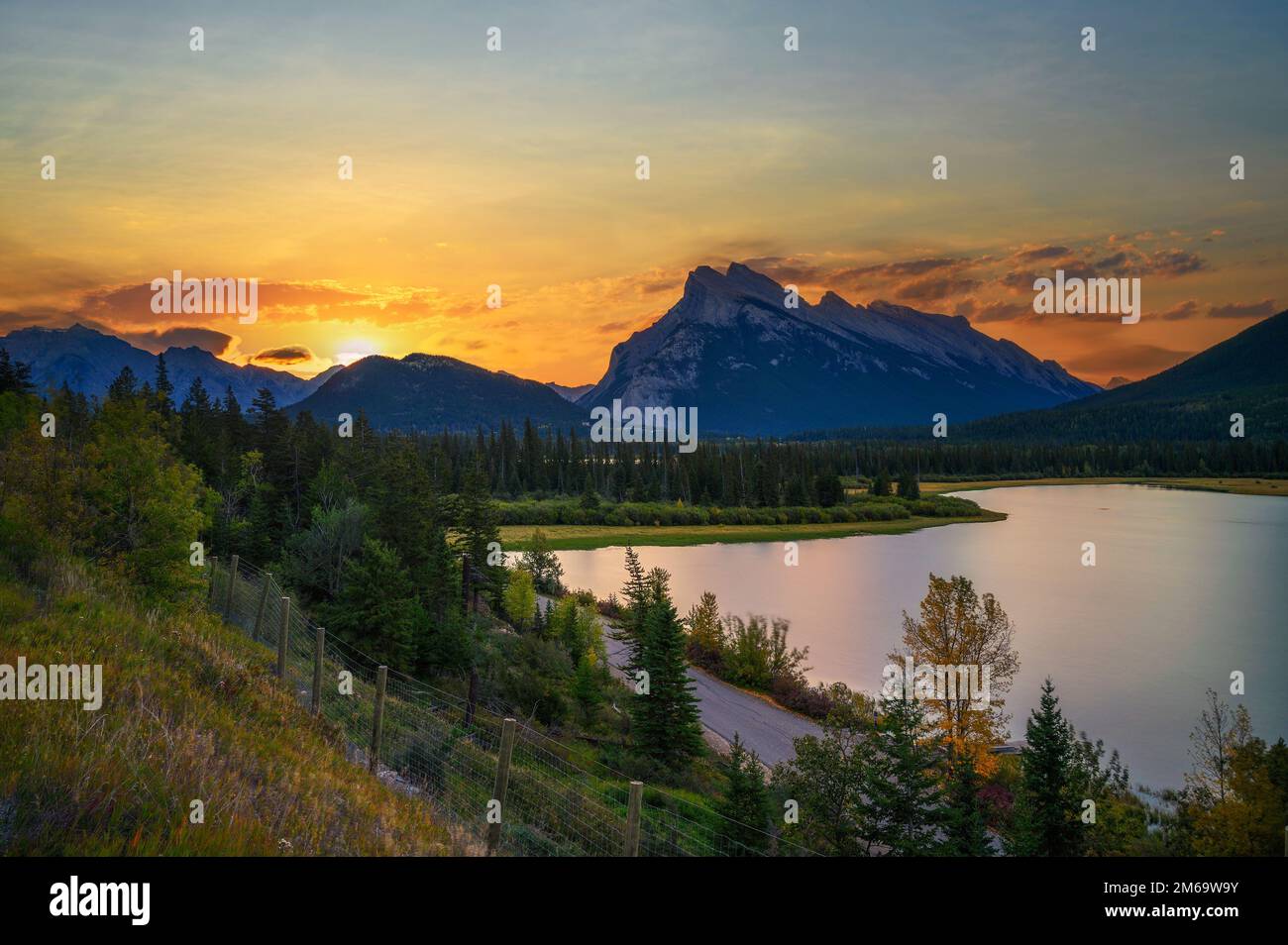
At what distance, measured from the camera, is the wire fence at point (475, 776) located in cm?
1062

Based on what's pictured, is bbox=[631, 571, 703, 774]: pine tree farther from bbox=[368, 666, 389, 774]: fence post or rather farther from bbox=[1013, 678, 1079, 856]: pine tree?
bbox=[368, 666, 389, 774]: fence post

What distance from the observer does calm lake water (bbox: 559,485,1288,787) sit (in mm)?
36000

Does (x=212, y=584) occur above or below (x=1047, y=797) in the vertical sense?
above

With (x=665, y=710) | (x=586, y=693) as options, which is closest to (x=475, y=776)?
(x=665, y=710)

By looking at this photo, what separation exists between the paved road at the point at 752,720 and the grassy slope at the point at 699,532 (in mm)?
54629

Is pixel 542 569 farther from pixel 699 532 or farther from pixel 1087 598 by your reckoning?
pixel 699 532

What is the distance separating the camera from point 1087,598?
191 ft

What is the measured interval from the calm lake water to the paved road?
4.80 metres

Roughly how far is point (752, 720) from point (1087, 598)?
36934 millimetres

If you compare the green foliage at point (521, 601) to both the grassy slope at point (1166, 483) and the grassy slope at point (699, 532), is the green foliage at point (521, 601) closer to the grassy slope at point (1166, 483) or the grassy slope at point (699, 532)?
the grassy slope at point (699, 532)

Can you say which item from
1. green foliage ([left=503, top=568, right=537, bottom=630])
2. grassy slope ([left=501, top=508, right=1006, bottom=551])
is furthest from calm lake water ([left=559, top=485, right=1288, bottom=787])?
green foliage ([left=503, top=568, right=537, bottom=630])
